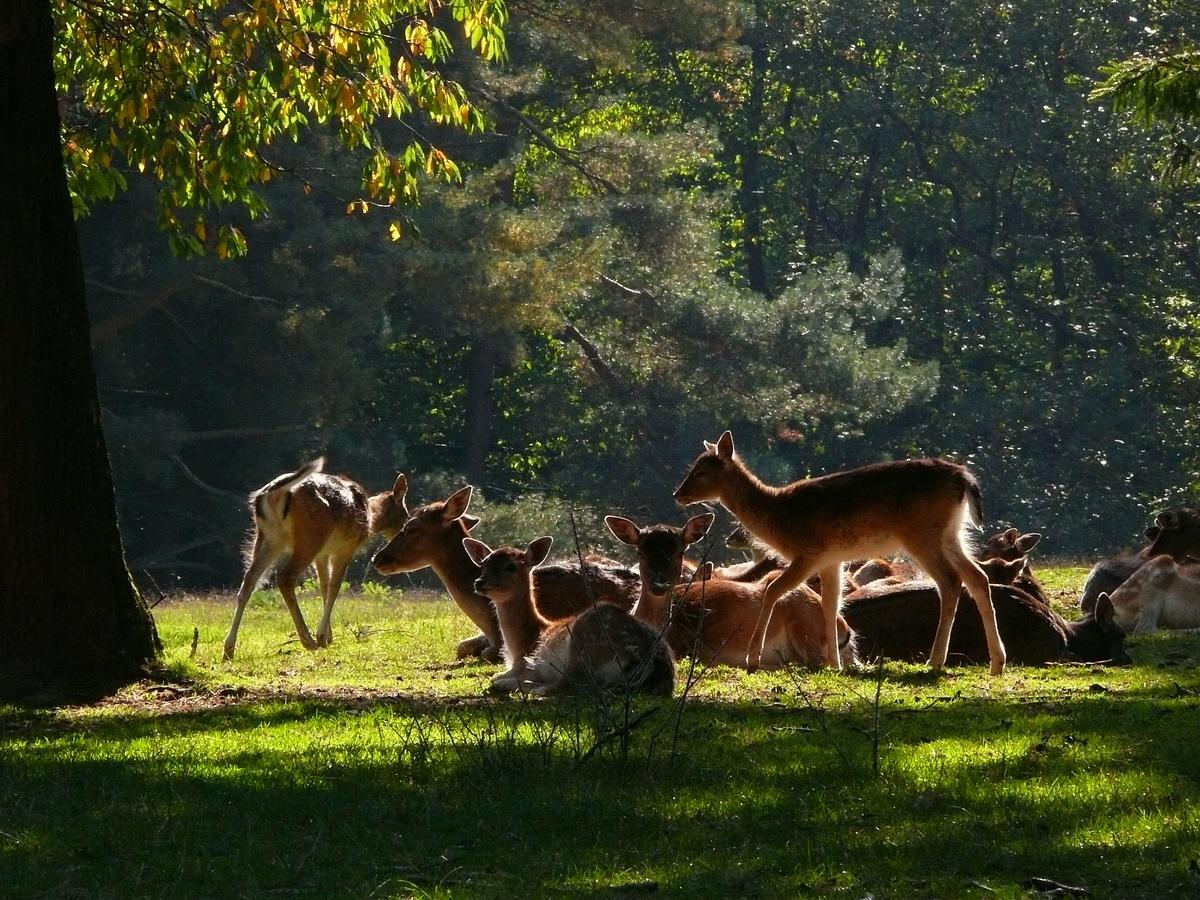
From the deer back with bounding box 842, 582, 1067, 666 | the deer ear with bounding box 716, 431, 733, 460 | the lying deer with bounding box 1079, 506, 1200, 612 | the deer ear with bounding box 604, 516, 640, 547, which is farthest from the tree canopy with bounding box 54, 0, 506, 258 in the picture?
the lying deer with bounding box 1079, 506, 1200, 612

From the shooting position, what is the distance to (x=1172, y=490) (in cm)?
4103

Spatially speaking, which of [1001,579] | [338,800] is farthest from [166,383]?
[338,800]

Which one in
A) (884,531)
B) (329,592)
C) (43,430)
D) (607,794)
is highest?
(43,430)

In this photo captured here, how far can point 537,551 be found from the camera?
11.8m

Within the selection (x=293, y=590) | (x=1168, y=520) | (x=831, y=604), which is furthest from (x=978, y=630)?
(x=1168, y=520)

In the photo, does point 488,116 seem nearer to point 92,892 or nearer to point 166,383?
point 166,383

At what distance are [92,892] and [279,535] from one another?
9449 mm

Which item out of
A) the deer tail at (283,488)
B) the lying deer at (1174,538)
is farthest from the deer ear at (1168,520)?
the deer tail at (283,488)

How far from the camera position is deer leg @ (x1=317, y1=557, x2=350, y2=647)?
15.4 m

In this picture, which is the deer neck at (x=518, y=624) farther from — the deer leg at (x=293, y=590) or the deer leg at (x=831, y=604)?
the deer leg at (x=293, y=590)

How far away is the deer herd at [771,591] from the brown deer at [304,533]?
0.42m

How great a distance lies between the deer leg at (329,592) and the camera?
15.4 m

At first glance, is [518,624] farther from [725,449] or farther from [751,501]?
[725,449]

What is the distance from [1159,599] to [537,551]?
6273mm
